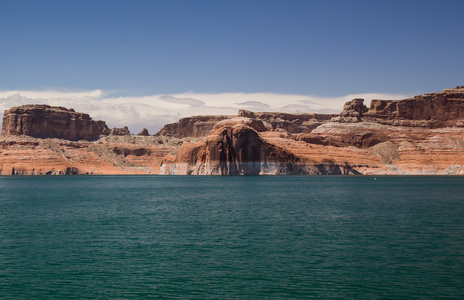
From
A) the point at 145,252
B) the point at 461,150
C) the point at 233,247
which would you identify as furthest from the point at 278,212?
the point at 461,150

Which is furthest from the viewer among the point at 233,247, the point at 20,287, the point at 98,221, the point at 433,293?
the point at 98,221

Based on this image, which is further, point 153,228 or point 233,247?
point 153,228

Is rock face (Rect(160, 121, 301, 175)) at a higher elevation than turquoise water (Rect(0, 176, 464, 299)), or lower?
higher

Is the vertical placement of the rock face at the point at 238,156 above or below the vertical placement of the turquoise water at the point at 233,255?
above

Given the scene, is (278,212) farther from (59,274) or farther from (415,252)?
(59,274)

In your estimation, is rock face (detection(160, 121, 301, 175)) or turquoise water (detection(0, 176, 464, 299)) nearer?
turquoise water (detection(0, 176, 464, 299))

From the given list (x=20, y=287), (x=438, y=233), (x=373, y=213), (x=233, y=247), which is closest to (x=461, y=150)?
(x=373, y=213)

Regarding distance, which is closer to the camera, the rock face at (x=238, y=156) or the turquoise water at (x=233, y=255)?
the turquoise water at (x=233, y=255)

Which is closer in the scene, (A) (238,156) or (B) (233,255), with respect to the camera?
(B) (233,255)

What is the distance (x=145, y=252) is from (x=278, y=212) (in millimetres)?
24622

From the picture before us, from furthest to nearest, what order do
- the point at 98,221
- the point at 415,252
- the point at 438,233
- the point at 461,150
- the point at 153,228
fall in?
the point at 461,150, the point at 98,221, the point at 153,228, the point at 438,233, the point at 415,252

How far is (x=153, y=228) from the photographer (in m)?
43.0

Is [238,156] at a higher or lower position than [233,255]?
higher

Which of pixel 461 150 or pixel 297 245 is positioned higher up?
pixel 461 150
